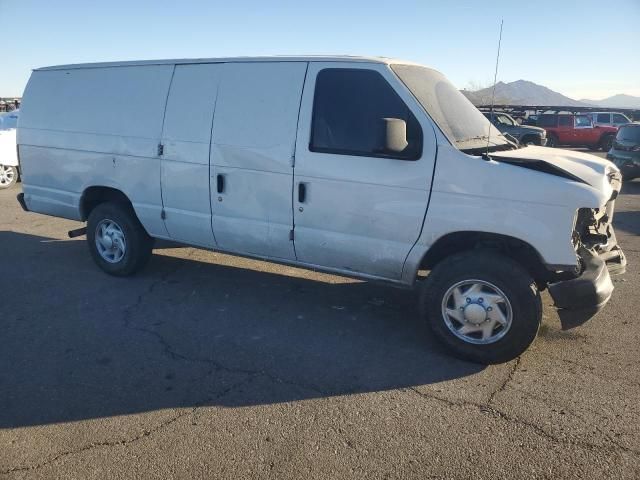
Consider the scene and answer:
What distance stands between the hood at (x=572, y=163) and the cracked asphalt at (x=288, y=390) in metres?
1.38

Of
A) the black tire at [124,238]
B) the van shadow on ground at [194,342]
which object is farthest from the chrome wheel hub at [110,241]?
the van shadow on ground at [194,342]

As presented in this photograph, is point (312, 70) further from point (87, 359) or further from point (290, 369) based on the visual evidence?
point (87, 359)

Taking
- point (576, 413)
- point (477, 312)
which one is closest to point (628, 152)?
point (477, 312)

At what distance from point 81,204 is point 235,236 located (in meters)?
2.13

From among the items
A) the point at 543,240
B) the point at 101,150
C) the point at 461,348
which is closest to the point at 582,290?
the point at 543,240

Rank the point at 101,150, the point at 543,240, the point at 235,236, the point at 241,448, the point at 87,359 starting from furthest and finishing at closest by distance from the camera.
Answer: the point at 101,150 < the point at 235,236 < the point at 87,359 < the point at 543,240 < the point at 241,448

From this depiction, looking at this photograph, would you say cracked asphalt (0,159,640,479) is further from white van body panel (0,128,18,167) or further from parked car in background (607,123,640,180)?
parked car in background (607,123,640,180)

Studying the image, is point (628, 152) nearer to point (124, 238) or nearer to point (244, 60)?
point (244, 60)

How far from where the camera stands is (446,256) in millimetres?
4137

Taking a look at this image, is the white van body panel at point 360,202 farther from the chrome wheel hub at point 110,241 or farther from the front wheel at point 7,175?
the front wheel at point 7,175

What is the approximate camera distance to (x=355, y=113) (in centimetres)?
407

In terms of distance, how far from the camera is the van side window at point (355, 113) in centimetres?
386

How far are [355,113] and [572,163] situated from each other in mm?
1728

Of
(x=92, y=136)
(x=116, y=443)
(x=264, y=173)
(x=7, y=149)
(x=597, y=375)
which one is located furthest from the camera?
(x=7, y=149)
